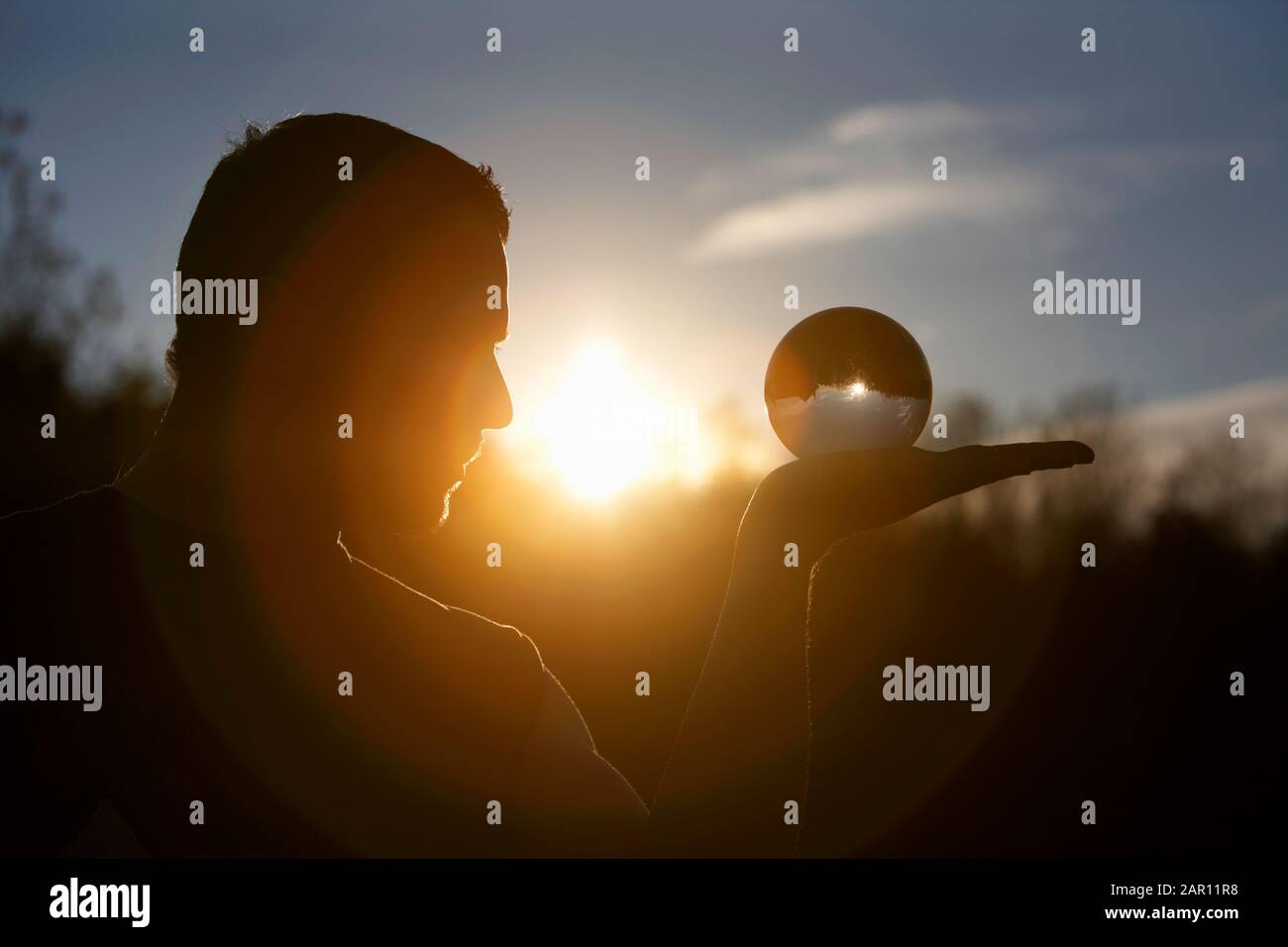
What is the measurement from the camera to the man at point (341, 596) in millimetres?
1950

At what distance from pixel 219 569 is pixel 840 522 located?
1398 mm

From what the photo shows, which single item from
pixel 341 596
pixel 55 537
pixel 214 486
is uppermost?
pixel 214 486

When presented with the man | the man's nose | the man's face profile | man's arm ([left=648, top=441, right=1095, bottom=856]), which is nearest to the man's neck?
the man

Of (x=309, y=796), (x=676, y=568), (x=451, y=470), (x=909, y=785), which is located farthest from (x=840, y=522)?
(x=909, y=785)

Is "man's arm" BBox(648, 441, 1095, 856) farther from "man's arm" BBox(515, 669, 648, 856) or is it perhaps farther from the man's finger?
"man's arm" BBox(515, 669, 648, 856)

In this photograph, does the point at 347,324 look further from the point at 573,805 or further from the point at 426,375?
the point at 573,805

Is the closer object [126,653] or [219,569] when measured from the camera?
[126,653]

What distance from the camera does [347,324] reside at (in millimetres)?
2287

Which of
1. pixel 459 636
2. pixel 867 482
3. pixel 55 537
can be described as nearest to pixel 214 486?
pixel 55 537

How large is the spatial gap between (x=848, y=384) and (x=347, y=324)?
1.60 meters

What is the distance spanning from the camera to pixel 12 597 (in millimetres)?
1968

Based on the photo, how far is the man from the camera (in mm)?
1950

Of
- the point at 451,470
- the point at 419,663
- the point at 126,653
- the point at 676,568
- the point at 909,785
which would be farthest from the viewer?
the point at 909,785
